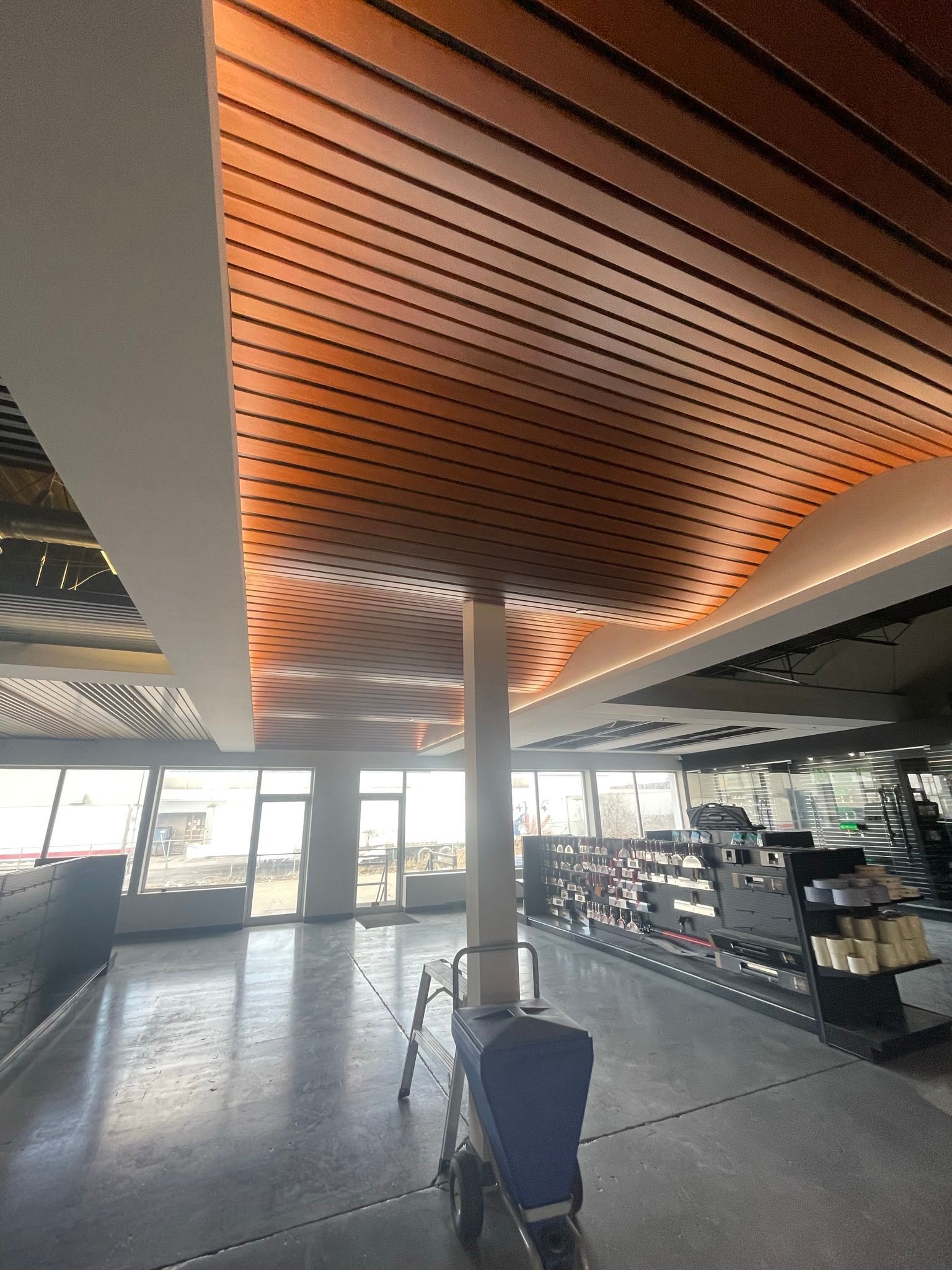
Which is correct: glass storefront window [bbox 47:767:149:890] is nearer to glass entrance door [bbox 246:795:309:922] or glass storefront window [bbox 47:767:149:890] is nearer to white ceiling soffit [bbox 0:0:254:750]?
glass entrance door [bbox 246:795:309:922]

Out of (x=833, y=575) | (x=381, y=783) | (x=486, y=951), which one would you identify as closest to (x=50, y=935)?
(x=486, y=951)

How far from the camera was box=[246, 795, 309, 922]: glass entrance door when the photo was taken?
9.62 metres

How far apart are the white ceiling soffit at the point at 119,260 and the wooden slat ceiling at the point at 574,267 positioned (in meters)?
0.38

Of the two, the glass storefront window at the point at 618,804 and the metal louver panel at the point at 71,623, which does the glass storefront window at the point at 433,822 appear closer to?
the glass storefront window at the point at 618,804

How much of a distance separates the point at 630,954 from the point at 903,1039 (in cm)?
301

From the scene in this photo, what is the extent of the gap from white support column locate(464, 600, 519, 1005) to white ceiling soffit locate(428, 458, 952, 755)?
1464 mm

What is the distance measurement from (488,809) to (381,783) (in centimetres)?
792

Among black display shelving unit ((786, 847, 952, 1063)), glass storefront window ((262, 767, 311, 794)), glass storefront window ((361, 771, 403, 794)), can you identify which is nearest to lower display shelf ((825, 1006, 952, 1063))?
black display shelving unit ((786, 847, 952, 1063))

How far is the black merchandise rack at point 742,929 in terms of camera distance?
14.1ft

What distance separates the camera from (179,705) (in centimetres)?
675

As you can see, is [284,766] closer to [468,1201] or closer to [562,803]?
[562,803]

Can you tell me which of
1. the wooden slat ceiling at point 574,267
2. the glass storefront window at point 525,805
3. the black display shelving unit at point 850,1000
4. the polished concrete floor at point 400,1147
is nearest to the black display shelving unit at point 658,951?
the polished concrete floor at point 400,1147

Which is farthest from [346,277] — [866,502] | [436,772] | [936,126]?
[436,772]

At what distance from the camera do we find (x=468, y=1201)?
250cm
